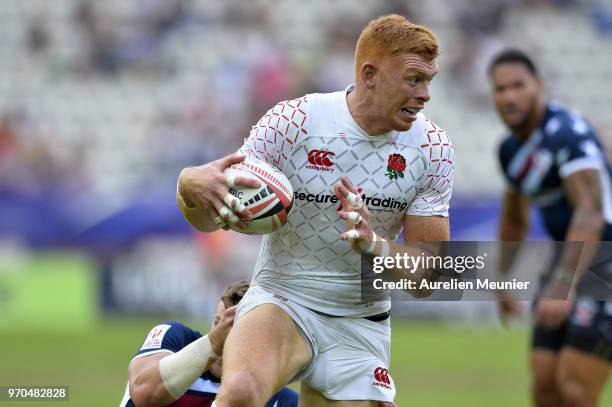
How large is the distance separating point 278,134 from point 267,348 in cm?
102

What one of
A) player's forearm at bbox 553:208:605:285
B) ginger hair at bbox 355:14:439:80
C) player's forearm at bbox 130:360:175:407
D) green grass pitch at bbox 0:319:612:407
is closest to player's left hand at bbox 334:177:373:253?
ginger hair at bbox 355:14:439:80

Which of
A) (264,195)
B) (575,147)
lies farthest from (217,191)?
(575,147)

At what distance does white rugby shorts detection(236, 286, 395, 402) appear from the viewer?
17.9ft

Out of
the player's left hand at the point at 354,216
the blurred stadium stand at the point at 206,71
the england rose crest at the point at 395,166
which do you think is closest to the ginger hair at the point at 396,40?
the england rose crest at the point at 395,166

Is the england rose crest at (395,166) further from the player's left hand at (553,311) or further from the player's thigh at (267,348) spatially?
the player's left hand at (553,311)

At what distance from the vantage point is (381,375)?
18.3 feet

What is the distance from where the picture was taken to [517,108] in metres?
7.92

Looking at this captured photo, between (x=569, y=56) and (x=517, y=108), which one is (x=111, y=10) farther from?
(x=517, y=108)

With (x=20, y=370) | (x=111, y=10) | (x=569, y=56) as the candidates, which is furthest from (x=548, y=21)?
(x=20, y=370)

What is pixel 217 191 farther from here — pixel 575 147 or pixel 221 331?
pixel 575 147

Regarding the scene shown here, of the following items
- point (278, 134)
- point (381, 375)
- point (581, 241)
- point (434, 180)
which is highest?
point (278, 134)

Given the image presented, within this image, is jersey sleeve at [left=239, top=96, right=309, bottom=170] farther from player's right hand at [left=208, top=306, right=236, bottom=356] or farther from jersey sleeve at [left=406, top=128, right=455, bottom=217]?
player's right hand at [left=208, top=306, right=236, bottom=356]

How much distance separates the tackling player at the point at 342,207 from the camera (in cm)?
524

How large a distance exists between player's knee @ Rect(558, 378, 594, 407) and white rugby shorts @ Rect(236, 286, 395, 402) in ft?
7.54
